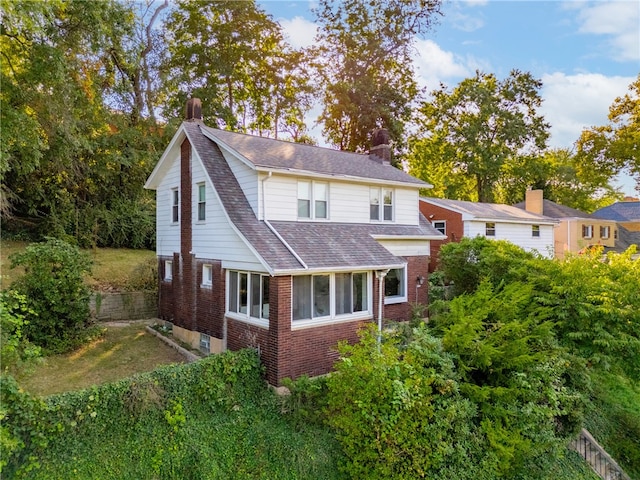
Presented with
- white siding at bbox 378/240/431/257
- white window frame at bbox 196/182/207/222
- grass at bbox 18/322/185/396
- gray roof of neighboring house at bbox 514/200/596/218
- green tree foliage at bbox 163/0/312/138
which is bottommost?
grass at bbox 18/322/185/396

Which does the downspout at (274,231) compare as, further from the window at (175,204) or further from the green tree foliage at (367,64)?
the green tree foliage at (367,64)

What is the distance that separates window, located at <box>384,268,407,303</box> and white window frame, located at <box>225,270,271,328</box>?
5.67 metres

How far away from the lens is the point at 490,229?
24.1m

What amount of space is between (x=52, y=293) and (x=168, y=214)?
4749mm

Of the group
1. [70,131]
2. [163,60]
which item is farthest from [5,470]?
[163,60]

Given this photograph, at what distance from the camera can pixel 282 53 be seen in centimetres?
2950

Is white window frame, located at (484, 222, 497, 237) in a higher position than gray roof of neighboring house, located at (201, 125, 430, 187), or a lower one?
lower

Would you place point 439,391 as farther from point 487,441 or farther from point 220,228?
point 220,228

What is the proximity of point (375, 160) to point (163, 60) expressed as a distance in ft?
58.0

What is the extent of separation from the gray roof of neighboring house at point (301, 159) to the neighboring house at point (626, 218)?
3402 centimetres

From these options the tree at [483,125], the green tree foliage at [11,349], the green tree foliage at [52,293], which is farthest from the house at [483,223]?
the green tree foliage at [11,349]

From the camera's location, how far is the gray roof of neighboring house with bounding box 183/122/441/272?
32.7 ft

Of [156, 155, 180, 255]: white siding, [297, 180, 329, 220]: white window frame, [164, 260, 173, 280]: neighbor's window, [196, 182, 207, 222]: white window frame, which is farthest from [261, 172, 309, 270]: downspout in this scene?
[164, 260, 173, 280]: neighbor's window

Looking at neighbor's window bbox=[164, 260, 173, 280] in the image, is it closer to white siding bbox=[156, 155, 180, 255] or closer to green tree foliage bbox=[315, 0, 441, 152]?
white siding bbox=[156, 155, 180, 255]
